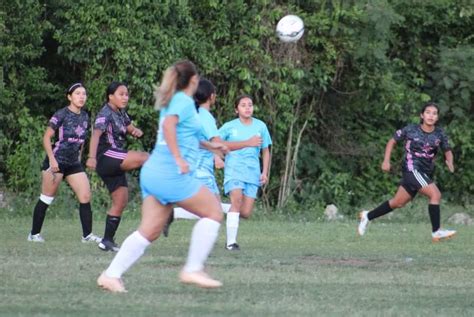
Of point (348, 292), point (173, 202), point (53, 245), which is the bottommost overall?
point (53, 245)

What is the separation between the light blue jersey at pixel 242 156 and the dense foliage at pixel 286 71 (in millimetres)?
6426

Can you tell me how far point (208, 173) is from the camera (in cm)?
1150

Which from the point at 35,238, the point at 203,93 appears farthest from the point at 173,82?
the point at 35,238

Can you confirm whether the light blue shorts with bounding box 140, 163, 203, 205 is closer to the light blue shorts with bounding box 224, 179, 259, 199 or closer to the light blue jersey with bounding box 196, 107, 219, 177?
the light blue jersey with bounding box 196, 107, 219, 177

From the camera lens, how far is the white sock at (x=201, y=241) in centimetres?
819

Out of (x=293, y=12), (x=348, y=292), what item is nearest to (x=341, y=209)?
(x=293, y=12)

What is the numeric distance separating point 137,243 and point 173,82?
3.96 ft

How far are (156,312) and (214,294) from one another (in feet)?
3.32

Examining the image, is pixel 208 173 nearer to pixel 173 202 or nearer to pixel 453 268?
pixel 453 268

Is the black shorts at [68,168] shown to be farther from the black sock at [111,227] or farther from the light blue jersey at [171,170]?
the light blue jersey at [171,170]

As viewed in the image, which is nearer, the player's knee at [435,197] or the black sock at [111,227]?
the black sock at [111,227]

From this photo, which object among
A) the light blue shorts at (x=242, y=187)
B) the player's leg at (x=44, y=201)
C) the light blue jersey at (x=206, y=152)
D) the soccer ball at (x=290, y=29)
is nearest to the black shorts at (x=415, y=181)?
the light blue shorts at (x=242, y=187)

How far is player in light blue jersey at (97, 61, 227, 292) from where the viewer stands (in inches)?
312

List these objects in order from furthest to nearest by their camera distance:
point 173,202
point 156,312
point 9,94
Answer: point 9,94 → point 173,202 → point 156,312
